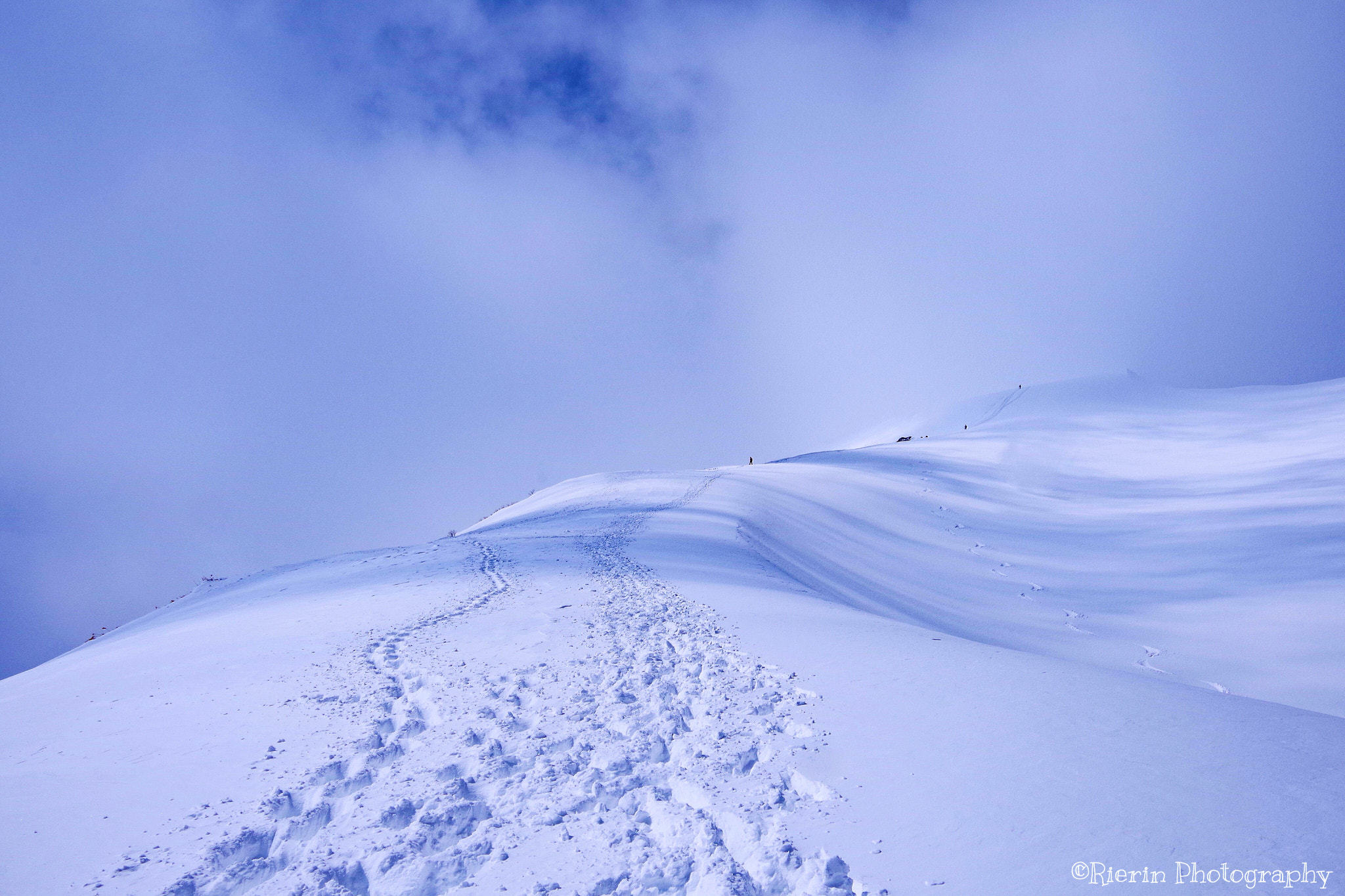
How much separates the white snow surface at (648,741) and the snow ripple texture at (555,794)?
0.02 meters

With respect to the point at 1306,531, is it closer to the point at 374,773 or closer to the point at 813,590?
the point at 813,590

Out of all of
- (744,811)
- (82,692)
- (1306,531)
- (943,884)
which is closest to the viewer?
(943,884)

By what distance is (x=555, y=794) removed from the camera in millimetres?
3963

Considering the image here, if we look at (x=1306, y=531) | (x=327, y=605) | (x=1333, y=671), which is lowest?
(x=1333, y=671)

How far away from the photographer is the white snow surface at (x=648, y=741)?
10.5 ft

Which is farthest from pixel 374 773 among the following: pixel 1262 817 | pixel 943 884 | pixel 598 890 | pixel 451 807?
pixel 1262 817

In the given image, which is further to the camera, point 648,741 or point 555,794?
point 648,741

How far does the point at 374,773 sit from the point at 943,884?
10.4 ft

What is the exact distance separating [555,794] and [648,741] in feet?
2.65

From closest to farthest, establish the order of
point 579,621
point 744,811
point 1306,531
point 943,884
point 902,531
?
point 943,884, point 744,811, point 579,621, point 1306,531, point 902,531

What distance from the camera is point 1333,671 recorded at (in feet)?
30.1

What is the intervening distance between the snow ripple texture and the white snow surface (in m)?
0.02

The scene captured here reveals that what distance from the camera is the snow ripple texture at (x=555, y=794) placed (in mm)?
3207

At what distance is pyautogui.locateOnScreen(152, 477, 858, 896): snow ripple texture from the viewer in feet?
10.5
